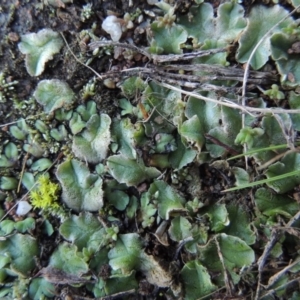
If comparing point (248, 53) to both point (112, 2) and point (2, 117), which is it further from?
point (2, 117)

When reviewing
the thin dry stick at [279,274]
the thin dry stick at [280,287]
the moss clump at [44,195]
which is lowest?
the thin dry stick at [280,287]

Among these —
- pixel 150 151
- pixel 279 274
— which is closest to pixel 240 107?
pixel 150 151

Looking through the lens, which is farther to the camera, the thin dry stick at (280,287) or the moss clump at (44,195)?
the moss clump at (44,195)

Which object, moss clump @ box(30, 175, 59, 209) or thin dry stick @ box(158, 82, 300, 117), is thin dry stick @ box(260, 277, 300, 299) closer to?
thin dry stick @ box(158, 82, 300, 117)

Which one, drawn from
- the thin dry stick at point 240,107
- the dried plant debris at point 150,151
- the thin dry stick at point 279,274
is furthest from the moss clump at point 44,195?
the thin dry stick at point 279,274

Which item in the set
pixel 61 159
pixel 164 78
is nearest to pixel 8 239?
pixel 61 159

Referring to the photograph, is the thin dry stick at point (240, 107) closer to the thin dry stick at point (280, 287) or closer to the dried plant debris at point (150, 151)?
the dried plant debris at point (150, 151)

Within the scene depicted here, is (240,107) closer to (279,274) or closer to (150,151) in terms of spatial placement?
(150,151)

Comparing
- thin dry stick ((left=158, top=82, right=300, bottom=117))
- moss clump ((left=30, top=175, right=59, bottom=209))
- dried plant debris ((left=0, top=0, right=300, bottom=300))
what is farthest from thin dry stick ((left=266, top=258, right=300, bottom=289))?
moss clump ((left=30, top=175, right=59, bottom=209))
